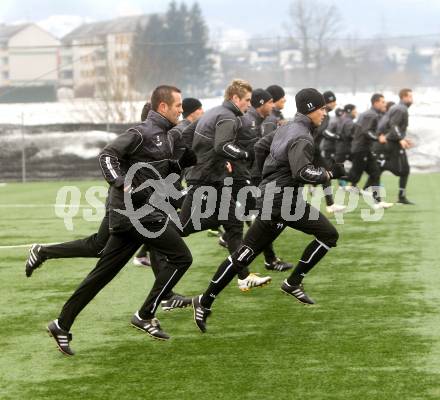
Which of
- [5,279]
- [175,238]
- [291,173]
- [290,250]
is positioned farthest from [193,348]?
[290,250]

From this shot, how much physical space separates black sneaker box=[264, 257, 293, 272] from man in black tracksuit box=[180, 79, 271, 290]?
1.18 meters

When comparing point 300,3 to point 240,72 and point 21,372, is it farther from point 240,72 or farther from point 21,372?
point 21,372

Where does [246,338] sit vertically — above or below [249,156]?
below

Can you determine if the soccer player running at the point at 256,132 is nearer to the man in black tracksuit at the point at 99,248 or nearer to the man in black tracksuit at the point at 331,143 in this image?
the man in black tracksuit at the point at 99,248

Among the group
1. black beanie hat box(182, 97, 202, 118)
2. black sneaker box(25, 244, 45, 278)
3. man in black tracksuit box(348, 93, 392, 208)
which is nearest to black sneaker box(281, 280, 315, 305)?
black sneaker box(25, 244, 45, 278)

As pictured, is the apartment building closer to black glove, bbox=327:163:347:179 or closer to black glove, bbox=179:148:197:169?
black glove, bbox=327:163:347:179

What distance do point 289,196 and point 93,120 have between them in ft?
87.1

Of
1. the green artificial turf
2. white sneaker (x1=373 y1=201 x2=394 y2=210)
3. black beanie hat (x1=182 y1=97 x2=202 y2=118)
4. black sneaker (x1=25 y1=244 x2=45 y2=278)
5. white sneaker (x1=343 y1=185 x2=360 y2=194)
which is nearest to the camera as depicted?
the green artificial turf

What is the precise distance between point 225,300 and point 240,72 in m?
36.4

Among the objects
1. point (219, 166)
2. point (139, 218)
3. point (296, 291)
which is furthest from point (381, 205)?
point (139, 218)

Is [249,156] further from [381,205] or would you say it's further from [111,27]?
[111,27]

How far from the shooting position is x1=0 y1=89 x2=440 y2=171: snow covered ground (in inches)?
1235

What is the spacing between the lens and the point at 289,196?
9023 mm

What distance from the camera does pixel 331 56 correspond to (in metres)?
43.4
